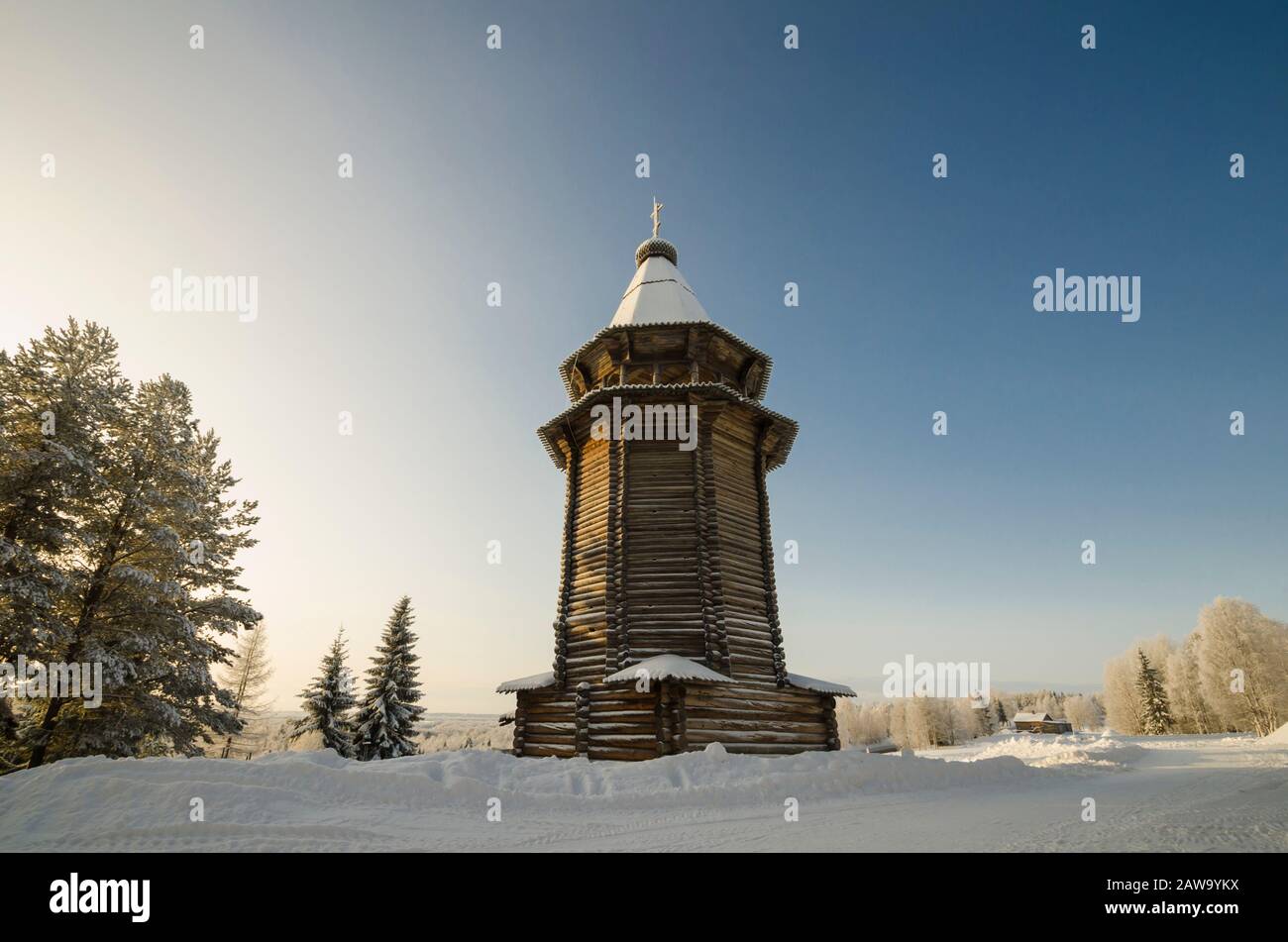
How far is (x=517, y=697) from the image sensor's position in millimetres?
16453

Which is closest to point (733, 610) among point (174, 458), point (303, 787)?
point (303, 787)

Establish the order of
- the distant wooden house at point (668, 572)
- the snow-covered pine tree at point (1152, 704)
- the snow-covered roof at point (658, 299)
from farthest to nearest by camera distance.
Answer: the snow-covered pine tree at point (1152, 704)
the snow-covered roof at point (658, 299)
the distant wooden house at point (668, 572)

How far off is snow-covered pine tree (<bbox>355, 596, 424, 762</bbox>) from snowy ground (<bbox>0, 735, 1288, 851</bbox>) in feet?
61.1

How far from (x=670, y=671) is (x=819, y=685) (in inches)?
232

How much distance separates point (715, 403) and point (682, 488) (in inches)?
115

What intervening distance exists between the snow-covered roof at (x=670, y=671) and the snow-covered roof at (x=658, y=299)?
10.7 meters

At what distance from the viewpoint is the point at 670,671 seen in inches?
515

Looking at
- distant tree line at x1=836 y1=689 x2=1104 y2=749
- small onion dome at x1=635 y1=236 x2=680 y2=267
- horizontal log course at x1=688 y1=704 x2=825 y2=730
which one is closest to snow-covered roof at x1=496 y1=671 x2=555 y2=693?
horizontal log course at x1=688 y1=704 x2=825 y2=730

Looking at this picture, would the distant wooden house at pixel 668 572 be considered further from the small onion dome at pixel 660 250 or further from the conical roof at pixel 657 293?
the small onion dome at pixel 660 250

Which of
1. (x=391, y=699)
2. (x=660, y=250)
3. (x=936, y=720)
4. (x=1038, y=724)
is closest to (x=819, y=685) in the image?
(x=660, y=250)

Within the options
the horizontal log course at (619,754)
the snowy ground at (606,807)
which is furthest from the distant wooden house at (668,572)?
the snowy ground at (606,807)

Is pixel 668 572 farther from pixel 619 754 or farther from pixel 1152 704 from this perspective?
pixel 1152 704

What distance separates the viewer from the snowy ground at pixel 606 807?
5.63 m
